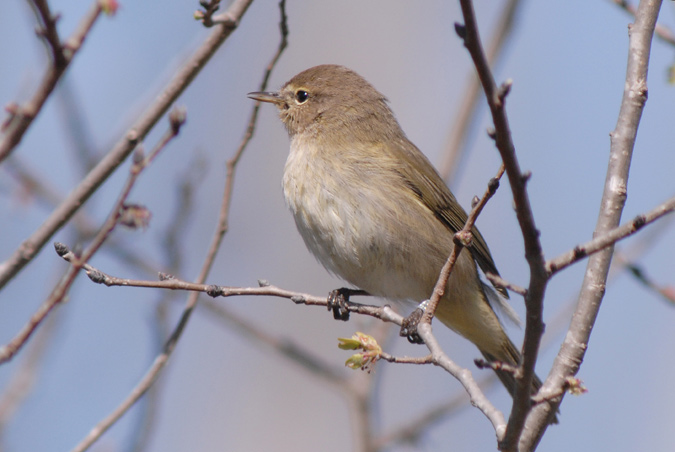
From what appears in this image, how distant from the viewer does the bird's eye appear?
17.6 ft

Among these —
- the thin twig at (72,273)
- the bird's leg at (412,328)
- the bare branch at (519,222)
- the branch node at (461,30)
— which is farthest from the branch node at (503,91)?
the bird's leg at (412,328)

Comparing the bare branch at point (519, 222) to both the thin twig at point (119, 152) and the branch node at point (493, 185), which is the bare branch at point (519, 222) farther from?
the thin twig at point (119, 152)

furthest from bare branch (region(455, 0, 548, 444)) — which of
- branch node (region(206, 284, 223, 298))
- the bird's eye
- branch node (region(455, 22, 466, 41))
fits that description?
the bird's eye

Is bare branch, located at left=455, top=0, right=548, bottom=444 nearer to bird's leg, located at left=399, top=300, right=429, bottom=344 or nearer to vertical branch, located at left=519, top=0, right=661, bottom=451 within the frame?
vertical branch, located at left=519, top=0, right=661, bottom=451

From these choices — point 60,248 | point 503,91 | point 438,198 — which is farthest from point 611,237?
point 438,198

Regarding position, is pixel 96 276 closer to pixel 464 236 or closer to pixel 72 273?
pixel 72 273

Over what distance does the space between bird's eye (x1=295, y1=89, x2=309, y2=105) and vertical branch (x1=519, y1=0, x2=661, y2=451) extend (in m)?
2.66

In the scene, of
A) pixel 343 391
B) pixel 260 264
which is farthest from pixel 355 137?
pixel 260 264

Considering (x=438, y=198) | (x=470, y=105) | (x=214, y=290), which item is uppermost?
(x=470, y=105)

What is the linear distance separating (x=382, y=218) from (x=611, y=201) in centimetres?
156

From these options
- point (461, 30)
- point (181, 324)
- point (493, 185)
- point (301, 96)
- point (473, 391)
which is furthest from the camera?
point (301, 96)

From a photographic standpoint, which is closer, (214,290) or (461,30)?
(461,30)

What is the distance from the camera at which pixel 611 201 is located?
2920 mm

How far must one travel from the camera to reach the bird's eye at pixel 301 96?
5.38 metres
